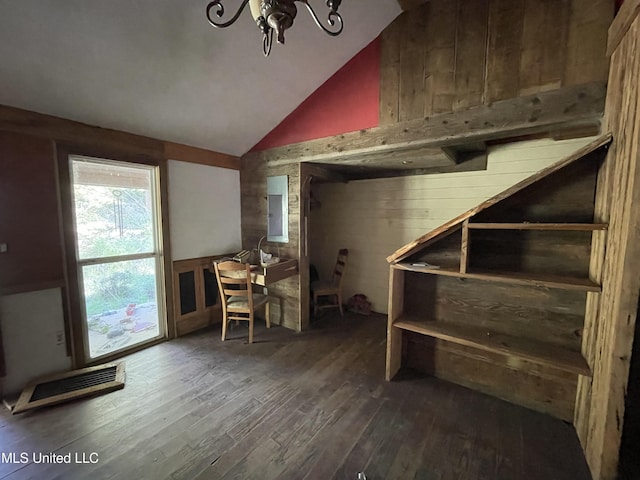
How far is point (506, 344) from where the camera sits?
73.7 inches

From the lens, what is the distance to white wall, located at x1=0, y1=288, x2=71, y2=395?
2.12 meters

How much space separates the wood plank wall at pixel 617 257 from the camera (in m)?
1.23

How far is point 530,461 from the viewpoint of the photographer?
5.11 feet

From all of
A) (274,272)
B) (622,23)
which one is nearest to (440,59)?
(622,23)

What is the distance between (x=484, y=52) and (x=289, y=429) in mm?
3044

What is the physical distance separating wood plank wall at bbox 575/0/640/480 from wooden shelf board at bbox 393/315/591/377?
0.43ft

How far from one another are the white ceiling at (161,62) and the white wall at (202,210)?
467 mm

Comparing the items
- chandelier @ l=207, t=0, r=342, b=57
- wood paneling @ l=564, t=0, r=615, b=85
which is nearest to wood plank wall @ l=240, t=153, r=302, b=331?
chandelier @ l=207, t=0, r=342, b=57

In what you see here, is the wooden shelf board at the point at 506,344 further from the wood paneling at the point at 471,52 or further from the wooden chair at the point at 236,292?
the wood paneling at the point at 471,52

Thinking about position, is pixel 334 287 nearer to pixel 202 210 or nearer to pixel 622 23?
pixel 202 210

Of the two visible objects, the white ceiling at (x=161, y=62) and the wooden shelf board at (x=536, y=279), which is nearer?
the wooden shelf board at (x=536, y=279)

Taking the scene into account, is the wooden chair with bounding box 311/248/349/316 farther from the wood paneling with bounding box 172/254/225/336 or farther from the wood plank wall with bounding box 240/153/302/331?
the wood paneling with bounding box 172/254/225/336

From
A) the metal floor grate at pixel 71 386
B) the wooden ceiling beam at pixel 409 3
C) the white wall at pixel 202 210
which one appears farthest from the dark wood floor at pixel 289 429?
the wooden ceiling beam at pixel 409 3

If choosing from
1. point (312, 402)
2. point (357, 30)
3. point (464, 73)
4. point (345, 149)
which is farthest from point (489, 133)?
point (312, 402)
